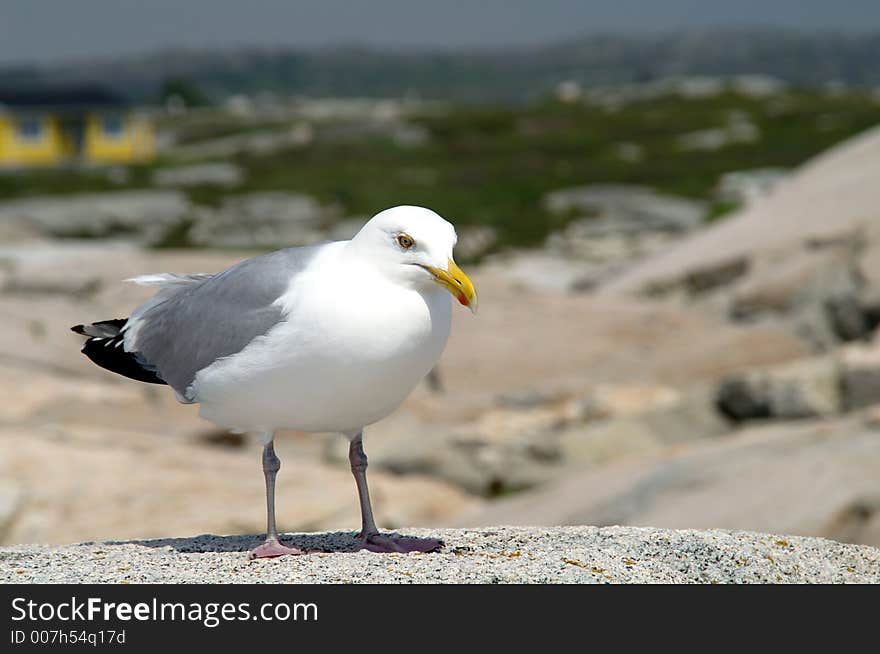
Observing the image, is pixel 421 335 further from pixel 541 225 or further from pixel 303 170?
pixel 303 170

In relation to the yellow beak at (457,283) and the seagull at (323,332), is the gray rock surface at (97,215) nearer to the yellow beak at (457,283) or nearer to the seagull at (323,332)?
the seagull at (323,332)

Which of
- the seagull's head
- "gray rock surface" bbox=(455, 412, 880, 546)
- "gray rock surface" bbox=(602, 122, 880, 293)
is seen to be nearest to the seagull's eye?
→ the seagull's head

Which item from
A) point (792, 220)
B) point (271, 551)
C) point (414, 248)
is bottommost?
point (271, 551)

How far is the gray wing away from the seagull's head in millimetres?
518

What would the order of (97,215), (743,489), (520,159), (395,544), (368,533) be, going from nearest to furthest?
(395,544) → (368,533) → (743,489) → (97,215) → (520,159)

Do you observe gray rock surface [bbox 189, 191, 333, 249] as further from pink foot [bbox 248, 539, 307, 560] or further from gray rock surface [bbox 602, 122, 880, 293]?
pink foot [bbox 248, 539, 307, 560]

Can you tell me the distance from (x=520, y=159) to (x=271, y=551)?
63611mm

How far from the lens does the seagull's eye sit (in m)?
6.65

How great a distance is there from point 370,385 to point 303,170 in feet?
197

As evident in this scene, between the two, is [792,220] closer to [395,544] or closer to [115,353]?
[395,544]

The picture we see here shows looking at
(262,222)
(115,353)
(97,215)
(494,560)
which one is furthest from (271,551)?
(97,215)

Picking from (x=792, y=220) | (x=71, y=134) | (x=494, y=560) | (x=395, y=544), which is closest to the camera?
(x=494, y=560)

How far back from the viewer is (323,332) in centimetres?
662
